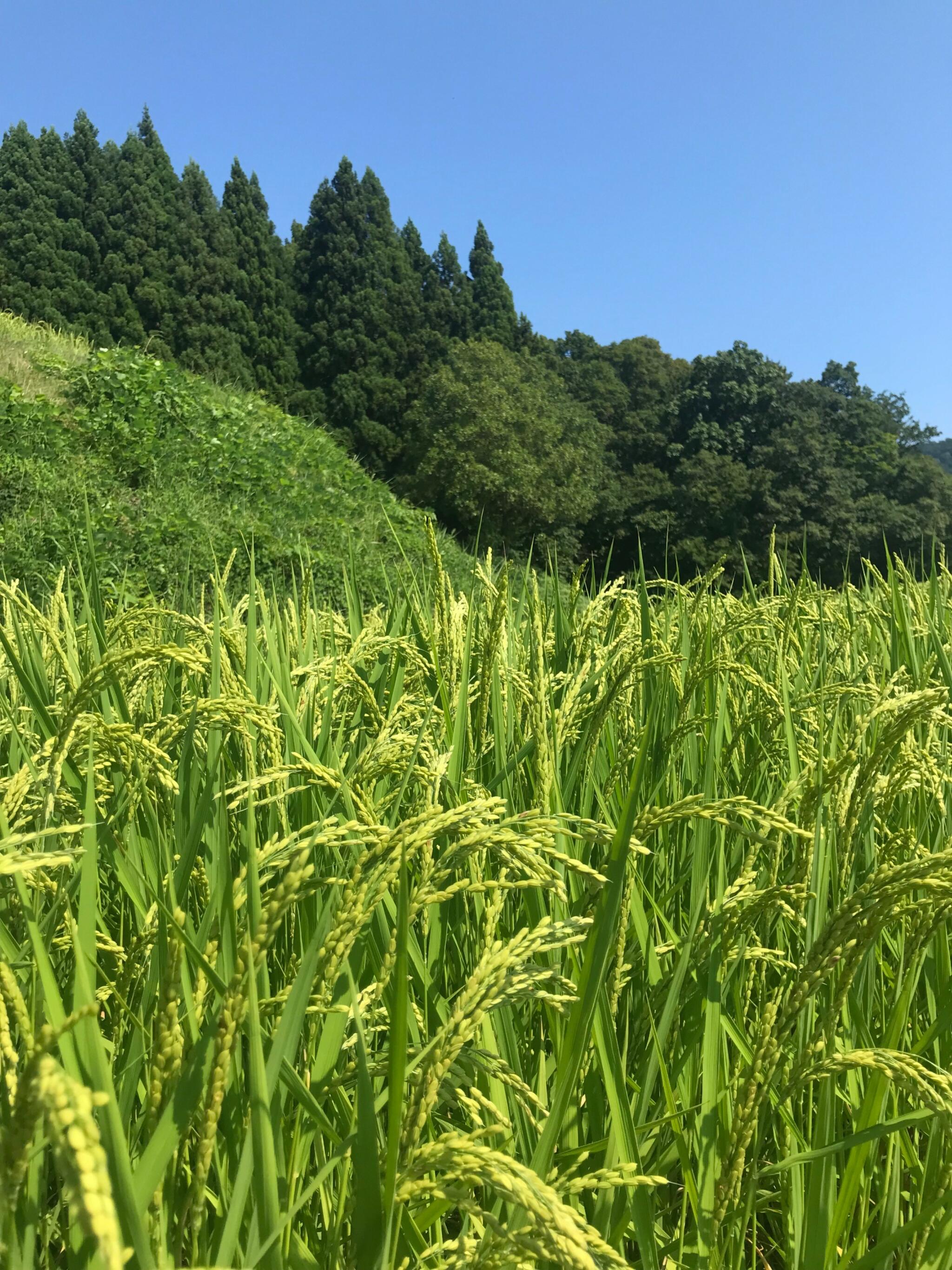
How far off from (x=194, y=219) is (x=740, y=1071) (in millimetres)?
32382

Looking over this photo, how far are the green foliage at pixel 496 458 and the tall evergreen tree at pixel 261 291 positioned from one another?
500cm

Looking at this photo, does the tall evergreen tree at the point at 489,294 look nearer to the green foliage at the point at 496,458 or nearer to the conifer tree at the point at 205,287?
the green foliage at the point at 496,458

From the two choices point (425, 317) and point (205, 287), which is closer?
point (205, 287)

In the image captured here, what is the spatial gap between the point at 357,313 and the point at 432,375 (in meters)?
4.59

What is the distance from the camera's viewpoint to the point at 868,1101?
2.57 ft

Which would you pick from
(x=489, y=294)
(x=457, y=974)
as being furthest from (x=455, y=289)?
(x=457, y=974)

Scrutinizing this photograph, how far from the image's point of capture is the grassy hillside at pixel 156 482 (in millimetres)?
7355

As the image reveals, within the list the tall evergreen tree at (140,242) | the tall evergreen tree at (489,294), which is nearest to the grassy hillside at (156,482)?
the tall evergreen tree at (140,242)

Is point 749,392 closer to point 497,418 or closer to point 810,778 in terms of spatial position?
point 497,418

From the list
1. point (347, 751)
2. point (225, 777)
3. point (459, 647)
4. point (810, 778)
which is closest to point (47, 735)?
point (225, 777)

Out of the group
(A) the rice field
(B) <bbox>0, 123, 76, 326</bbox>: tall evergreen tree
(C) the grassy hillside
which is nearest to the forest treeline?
(B) <bbox>0, 123, 76, 326</bbox>: tall evergreen tree

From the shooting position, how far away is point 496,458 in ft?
84.5

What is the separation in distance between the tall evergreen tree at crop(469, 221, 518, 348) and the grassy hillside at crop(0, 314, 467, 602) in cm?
2214

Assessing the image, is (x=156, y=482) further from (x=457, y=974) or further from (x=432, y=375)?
(x=432, y=375)
